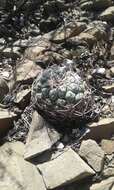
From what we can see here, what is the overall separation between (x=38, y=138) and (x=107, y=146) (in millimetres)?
546

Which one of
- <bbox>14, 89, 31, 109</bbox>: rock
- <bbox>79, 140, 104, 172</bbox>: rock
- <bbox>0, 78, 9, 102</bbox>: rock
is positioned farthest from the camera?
<bbox>0, 78, 9, 102</bbox>: rock

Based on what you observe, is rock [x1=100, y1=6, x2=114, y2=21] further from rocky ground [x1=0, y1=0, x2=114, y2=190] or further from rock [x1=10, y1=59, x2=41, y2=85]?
rock [x1=10, y1=59, x2=41, y2=85]

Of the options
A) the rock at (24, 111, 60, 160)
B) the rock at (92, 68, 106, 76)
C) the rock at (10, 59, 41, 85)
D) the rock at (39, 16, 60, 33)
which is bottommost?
the rock at (24, 111, 60, 160)

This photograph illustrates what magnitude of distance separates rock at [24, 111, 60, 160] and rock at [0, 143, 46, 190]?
84mm

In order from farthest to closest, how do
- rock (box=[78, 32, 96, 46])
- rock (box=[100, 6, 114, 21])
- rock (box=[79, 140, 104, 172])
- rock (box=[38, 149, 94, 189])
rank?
rock (box=[100, 6, 114, 21]) < rock (box=[78, 32, 96, 46]) < rock (box=[79, 140, 104, 172]) < rock (box=[38, 149, 94, 189])

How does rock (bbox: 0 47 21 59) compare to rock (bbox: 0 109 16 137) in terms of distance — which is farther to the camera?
rock (bbox: 0 47 21 59)

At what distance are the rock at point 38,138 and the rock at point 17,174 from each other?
8 cm

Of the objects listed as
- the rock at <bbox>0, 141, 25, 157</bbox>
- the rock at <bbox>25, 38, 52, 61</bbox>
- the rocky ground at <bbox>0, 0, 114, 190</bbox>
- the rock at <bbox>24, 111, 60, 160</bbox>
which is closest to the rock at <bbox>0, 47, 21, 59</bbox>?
the rocky ground at <bbox>0, 0, 114, 190</bbox>

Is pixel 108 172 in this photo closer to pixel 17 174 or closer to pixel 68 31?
pixel 17 174

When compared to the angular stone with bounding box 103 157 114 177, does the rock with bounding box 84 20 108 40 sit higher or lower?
higher

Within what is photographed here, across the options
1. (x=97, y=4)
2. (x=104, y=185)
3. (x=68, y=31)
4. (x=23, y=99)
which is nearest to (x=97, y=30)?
(x=68, y=31)

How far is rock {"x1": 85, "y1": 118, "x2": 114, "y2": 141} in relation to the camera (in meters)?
3.84

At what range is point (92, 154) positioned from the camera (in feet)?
12.0

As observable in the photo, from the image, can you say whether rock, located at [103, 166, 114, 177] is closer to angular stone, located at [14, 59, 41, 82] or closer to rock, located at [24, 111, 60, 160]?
rock, located at [24, 111, 60, 160]
